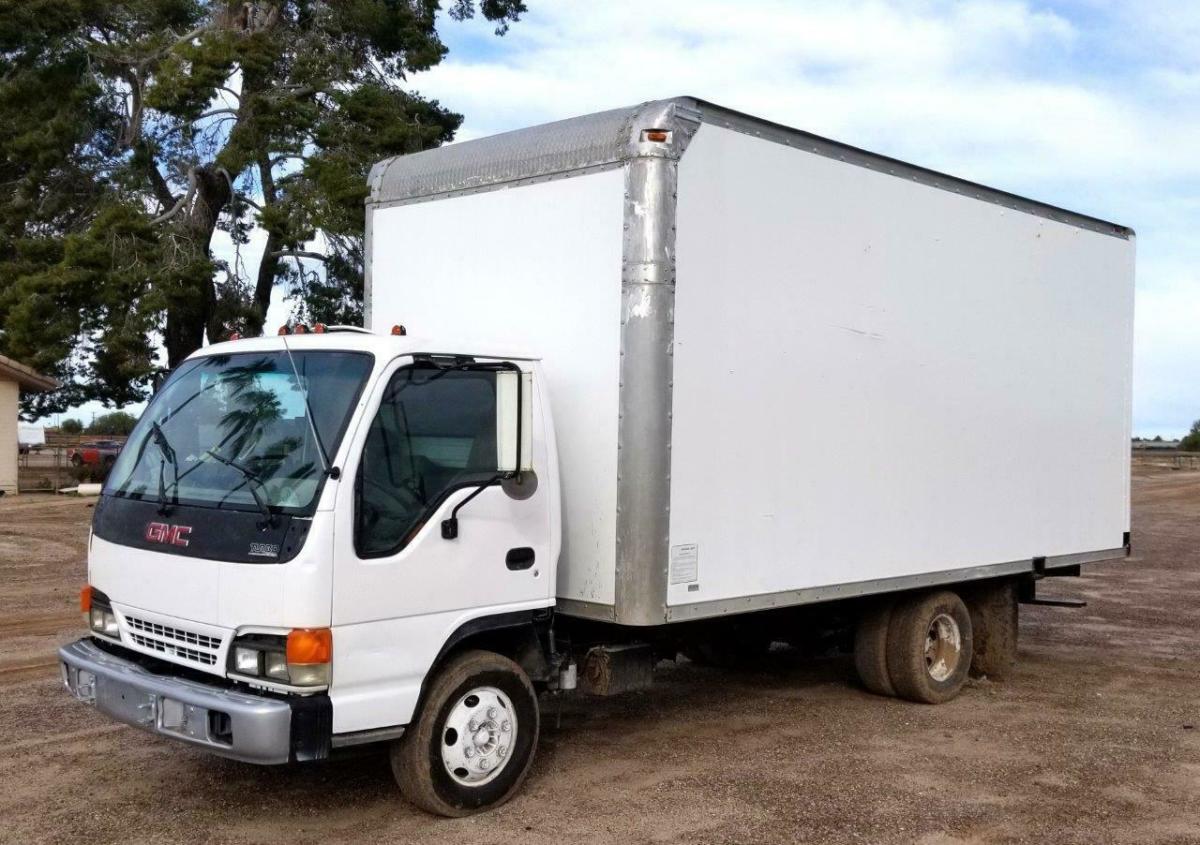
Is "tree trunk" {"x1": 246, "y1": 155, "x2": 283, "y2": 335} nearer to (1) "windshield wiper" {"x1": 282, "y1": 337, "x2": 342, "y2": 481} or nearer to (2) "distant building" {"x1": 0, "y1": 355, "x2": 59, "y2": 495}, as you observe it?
(2) "distant building" {"x1": 0, "y1": 355, "x2": 59, "y2": 495}

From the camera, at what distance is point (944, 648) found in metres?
9.10

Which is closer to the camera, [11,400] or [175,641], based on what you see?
[175,641]

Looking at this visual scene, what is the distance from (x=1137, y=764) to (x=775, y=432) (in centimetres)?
301

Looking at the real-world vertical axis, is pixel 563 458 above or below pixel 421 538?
above

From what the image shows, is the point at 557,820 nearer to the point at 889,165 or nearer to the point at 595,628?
the point at 595,628

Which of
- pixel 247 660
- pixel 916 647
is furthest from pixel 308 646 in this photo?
pixel 916 647

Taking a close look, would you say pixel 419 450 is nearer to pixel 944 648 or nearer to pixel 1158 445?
pixel 944 648

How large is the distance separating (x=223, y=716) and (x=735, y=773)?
3048mm

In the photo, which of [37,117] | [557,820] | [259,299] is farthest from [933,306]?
[37,117]

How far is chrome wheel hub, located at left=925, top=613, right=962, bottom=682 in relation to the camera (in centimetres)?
905

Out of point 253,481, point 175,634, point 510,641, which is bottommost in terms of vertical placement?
point 510,641

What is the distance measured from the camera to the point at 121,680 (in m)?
5.64

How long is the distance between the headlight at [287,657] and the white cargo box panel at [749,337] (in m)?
1.61

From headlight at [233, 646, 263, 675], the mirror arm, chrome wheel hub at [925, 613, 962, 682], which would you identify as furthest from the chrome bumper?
chrome wheel hub at [925, 613, 962, 682]
